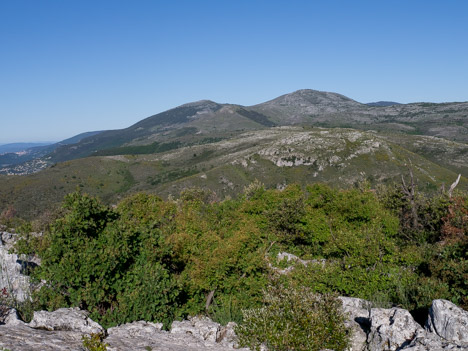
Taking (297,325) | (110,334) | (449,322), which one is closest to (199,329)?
(110,334)

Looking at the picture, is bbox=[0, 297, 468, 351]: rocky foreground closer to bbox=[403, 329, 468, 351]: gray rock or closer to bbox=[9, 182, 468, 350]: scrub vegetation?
bbox=[403, 329, 468, 351]: gray rock

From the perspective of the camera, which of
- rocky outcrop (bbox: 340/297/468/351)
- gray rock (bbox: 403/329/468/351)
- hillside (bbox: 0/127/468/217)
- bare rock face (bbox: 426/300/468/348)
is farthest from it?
hillside (bbox: 0/127/468/217)

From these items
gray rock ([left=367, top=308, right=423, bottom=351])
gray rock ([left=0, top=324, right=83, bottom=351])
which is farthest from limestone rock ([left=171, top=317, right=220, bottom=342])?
gray rock ([left=367, top=308, right=423, bottom=351])

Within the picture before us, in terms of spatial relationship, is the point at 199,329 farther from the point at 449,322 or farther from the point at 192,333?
the point at 449,322

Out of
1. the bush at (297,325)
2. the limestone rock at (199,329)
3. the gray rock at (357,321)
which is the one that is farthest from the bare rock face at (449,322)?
the limestone rock at (199,329)

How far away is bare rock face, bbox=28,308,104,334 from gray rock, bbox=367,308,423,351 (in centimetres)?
1204

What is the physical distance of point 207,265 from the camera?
843 inches

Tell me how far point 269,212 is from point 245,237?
51.3 ft

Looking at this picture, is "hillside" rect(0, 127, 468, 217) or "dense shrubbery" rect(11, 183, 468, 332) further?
"hillside" rect(0, 127, 468, 217)

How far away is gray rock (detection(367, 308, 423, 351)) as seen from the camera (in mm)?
13617

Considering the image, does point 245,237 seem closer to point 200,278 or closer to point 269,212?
point 200,278

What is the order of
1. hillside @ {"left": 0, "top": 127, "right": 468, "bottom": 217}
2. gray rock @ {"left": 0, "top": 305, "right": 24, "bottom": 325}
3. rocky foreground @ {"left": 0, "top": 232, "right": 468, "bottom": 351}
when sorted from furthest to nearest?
hillside @ {"left": 0, "top": 127, "right": 468, "bottom": 217} < gray rock @ {"left": 0, "top": 305, "right": 24, "bottom": 325} < rocky foreground @ {"left": 0, "top": 232, "right": 468, "bottom": 351}

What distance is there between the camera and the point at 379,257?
2370 centimetres

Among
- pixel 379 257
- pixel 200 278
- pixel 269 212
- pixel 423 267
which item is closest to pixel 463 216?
pixel 423 267
